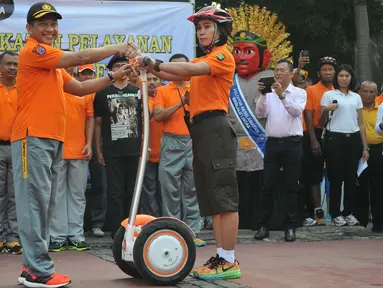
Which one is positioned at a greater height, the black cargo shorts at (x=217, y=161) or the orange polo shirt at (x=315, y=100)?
the orange polo shirt at (x=315, y=100)

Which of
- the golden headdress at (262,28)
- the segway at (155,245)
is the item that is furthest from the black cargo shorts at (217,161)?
the golden headdress at (262,28)

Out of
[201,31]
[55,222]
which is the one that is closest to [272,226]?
[55,222]

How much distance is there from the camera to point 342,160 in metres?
11.9

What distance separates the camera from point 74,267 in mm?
8398

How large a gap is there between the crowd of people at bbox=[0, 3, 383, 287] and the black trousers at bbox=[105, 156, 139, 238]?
0.05ft

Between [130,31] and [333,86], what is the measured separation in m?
2.99

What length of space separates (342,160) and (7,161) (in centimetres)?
467

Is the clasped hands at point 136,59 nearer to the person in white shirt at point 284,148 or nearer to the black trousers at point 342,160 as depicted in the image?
the person in white shirt at point 284,148

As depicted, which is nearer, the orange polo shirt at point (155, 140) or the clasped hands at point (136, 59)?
the clasped hands at point (136, 59)

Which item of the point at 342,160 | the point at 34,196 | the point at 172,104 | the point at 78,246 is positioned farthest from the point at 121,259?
the point at 342,160

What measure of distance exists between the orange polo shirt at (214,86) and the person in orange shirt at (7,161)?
2837 millimetres

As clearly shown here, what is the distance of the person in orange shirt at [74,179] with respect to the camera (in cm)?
994

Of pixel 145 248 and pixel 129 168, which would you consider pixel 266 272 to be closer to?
pixel 145 248

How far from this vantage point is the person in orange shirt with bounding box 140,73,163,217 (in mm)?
10914
